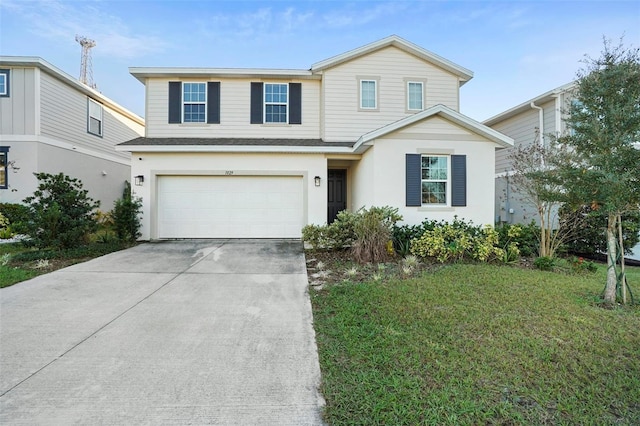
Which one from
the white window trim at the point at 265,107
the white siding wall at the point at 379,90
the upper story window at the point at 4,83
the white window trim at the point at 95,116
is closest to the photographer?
the white siding wall at the point at 379,90

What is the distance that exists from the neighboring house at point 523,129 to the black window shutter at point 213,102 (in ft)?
34.2

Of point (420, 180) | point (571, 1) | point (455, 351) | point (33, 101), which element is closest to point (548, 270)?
point (420, 180)

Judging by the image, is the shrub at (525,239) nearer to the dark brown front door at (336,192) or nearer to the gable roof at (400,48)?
the dark brown front door at (336,192)

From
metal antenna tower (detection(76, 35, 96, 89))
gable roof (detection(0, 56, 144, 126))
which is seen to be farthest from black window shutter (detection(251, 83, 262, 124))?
metal antenna tower (detection(76, 35, 96, 89))

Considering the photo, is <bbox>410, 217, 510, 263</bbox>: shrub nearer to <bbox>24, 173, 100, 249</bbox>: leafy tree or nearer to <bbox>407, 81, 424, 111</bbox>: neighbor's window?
<bbox>407, 81, 424, 111</bbox>: neighbor's window

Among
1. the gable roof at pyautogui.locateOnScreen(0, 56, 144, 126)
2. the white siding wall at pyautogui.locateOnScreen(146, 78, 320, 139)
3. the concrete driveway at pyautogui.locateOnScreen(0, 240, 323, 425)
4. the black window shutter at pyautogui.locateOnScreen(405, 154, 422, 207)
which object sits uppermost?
the gable roof at pyautogui.locateOnScreen(0, 56, 144, 126)

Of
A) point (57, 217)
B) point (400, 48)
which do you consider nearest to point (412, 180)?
point (400, 48)

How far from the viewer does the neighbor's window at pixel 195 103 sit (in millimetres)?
11305

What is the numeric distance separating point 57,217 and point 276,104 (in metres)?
7.30

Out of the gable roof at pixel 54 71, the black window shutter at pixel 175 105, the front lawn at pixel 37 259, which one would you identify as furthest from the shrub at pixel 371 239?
the gable roof at pixel 54 71

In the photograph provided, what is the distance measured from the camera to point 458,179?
8.94m

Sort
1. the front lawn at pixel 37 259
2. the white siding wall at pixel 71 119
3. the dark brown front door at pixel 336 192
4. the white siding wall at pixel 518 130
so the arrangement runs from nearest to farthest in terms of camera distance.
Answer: the front lawn at pixel 37 259 < the white siding wall at pixel 71 119 < the dark brown front door at pixel 336 192 < the white siding wall at pixel 518 130

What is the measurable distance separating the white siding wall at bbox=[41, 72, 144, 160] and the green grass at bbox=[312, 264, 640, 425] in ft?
44.2

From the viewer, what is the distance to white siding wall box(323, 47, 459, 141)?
1113 centimetres
